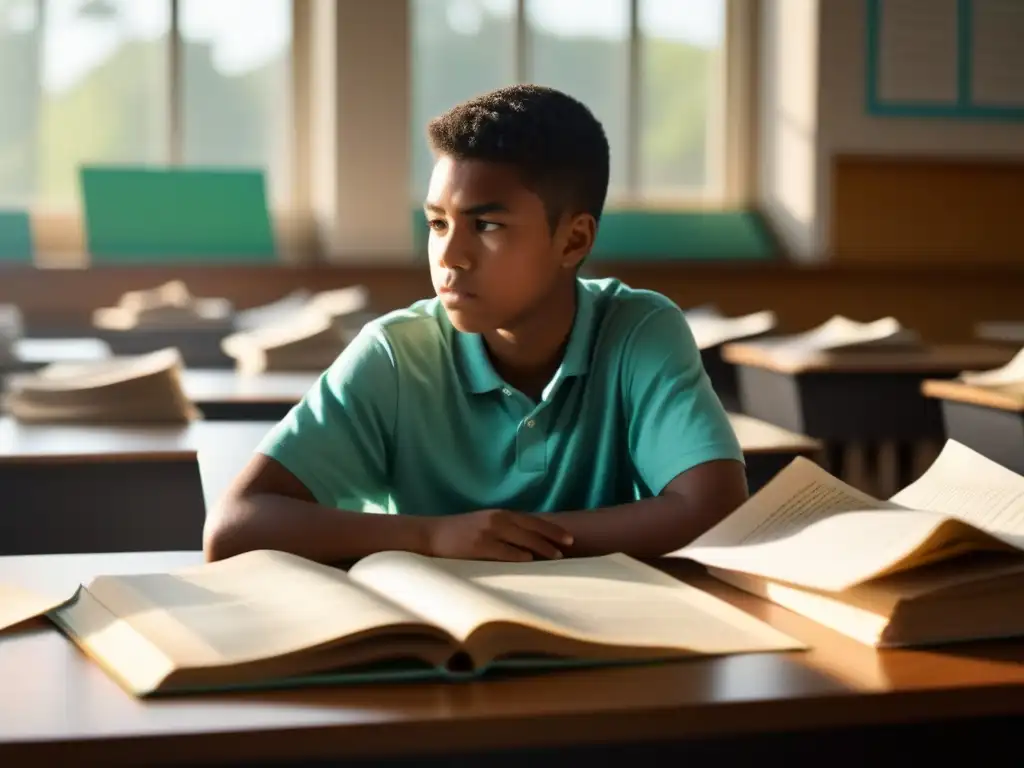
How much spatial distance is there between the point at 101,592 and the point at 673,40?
6.32 meters

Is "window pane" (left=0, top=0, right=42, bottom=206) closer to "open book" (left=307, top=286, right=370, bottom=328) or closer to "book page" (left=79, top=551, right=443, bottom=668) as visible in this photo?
"open book" (left=307, top=286, right=370, bottom=328)

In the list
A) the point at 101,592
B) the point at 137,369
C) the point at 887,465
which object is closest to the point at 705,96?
the point at 887,465

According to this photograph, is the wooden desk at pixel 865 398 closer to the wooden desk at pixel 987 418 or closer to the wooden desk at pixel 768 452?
the wooden desk at pixel 987 418

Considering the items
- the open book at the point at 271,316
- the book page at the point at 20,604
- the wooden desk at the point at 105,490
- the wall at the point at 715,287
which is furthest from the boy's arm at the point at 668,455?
the wall at the point at 715,287

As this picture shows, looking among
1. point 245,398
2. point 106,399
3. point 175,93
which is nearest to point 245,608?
point 106,399

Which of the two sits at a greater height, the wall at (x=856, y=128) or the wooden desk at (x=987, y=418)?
the wall at (x=856, y=128)

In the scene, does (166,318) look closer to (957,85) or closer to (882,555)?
(882,555)

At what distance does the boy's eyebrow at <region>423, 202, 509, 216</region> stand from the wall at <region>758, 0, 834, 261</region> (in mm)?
5467

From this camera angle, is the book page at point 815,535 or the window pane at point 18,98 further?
the window pane at point 18,98

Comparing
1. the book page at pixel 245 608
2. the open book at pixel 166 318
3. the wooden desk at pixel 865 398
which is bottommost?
the wooden desk at pixel 865 398

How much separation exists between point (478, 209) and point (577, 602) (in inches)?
20.2

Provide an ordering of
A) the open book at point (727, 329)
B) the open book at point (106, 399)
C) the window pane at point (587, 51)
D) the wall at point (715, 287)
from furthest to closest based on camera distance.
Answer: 1. the window pane at point (587, 51)
2. the wall at point (715, 287)
3. the open book at point (727, 329)
4. the open book at point (106, 399)

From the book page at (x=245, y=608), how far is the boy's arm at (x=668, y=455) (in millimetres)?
324

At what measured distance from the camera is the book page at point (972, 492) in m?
1.16
